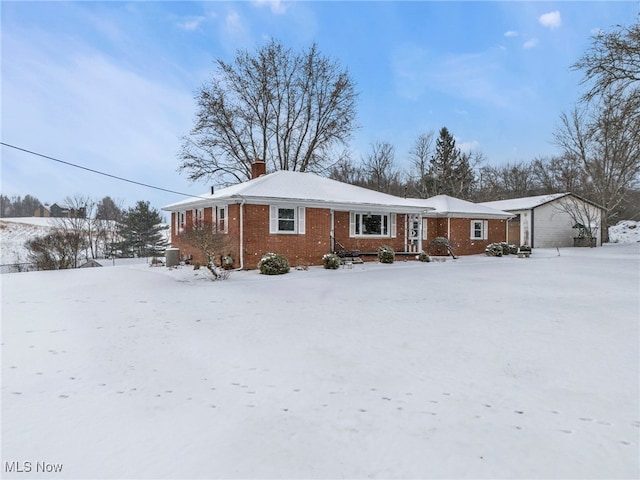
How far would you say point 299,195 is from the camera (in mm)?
16625

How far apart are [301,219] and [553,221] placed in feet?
76.0

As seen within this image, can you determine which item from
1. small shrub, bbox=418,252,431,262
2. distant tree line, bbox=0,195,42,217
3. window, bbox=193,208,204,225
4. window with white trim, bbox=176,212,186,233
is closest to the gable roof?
small shrub, bbox=418,252,431,262

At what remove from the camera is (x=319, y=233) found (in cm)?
1723

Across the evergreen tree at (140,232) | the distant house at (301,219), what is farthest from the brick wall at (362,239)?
the evergreen tree at (140,232)

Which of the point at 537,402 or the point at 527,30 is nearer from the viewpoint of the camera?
the point at 537,402

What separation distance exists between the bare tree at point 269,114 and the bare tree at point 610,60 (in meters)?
18.2

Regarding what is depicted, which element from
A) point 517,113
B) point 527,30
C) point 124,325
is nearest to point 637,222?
point 517,113

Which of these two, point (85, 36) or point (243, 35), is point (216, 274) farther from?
point (243, 35)

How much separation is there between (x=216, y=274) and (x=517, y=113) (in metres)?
17.5

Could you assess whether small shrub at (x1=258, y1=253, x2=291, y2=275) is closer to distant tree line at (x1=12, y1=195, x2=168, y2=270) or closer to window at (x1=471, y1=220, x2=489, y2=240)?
window at (x1=471, y1=220, x2=489, y2=240)

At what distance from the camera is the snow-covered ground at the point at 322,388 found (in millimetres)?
2914

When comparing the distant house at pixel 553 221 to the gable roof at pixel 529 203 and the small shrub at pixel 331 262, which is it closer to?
the gable roof at pixel 529 203
